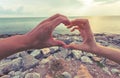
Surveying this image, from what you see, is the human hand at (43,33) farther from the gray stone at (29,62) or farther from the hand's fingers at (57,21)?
the gray stone at (29,62)

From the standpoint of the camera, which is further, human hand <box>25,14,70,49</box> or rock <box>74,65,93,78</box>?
rock <box>74,65,93,78</box>

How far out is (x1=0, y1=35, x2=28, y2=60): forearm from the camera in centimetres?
56

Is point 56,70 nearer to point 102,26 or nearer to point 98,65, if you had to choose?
point 98,65

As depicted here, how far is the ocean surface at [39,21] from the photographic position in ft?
6.08

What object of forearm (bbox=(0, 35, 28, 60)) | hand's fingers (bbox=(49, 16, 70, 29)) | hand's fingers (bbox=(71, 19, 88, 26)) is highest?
hand's fingers (bbox=(49, 16, 70, 29))

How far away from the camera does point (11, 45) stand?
1.86ft

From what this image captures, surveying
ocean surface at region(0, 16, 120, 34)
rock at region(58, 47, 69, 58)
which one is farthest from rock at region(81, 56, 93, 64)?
ocean surface at region(0, 16, 120, 34)

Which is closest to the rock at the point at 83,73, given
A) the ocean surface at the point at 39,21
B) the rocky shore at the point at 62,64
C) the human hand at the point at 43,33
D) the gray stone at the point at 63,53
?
the rocky shore at the point at 62,64

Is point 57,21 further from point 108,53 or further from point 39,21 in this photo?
point 39,21

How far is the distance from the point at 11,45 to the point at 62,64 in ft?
4.73

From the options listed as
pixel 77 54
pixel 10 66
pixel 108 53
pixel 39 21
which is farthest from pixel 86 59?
pixel 108 53

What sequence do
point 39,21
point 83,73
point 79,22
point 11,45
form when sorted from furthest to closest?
point 83,73, point 39,21, point 79,22, point 11,45

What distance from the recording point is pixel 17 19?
1890mm

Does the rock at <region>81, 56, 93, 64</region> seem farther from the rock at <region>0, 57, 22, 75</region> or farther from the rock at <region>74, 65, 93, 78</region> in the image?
the rock at <region>0, 57, 22, 75</region>
